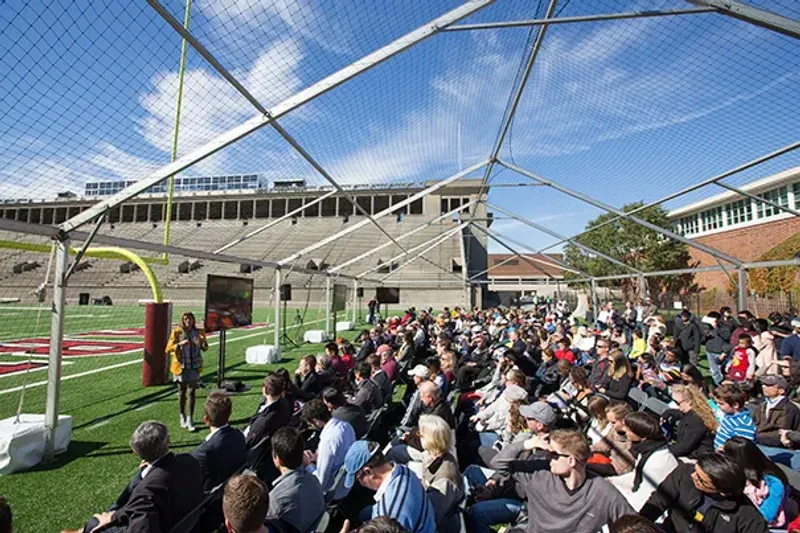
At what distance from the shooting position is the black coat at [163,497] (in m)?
2.19

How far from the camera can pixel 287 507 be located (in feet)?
7.80

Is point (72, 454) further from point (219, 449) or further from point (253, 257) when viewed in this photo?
point (253, 257)

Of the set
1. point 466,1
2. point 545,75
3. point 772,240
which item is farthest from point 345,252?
point 466,1

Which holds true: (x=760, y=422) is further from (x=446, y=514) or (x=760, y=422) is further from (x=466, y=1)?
(x=466, y=1)

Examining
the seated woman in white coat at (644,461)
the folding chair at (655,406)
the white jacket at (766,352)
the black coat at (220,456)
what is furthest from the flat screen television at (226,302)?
the white jacket at (766,352)

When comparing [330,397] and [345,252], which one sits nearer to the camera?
[330,397]

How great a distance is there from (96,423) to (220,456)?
13.7 ft

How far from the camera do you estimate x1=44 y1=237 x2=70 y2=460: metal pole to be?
15.1 feet

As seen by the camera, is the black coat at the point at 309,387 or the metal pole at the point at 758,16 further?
the black coat at the point at 309,387

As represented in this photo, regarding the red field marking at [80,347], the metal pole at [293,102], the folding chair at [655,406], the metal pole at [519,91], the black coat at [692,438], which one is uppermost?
the metal pole at [519,91]

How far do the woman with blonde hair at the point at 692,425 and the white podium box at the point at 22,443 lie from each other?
243 inches

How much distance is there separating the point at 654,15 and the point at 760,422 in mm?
4261

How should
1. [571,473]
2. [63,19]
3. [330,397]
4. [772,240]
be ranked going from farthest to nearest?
[772,240]
[330,397]
[63,19]
[571,473]

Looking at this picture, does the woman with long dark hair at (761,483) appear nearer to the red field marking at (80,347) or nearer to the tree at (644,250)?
the red field marking at (80,347)
